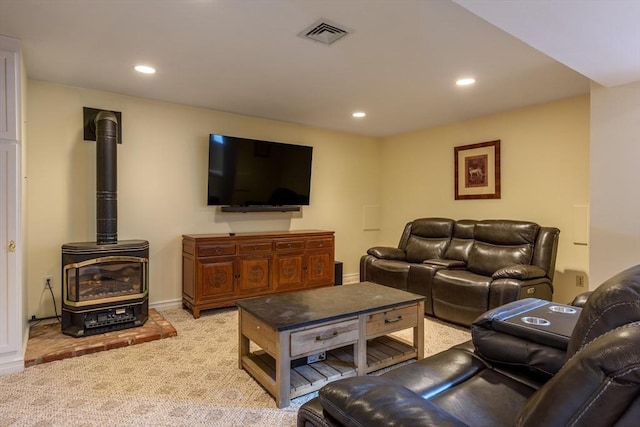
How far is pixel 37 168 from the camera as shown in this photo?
3.37m

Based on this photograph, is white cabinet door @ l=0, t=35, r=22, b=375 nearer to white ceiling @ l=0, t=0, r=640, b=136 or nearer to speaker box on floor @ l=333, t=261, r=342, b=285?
white ceiling @ l=0, t=0, r=640, b=136

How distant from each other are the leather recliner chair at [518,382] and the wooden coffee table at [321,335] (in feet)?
2.39

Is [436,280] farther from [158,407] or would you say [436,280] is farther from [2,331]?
[2,331]

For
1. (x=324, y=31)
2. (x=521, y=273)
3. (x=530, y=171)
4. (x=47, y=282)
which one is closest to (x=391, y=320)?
(x=521, y=273)

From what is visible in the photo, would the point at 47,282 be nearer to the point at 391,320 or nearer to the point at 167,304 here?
the point at 167,304

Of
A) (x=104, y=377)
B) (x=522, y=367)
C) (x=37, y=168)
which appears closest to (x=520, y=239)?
(x=522, y=367)

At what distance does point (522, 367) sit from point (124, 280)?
3.25 meters

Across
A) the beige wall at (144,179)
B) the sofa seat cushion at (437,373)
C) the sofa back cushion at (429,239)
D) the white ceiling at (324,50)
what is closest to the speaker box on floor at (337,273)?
the beige wall at (144,179)

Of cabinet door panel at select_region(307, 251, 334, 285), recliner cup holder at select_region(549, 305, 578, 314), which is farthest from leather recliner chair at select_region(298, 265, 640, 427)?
cabinet door panel at select_region(307, 251, 334, 285)

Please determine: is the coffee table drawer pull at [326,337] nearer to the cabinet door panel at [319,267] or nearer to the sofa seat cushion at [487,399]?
the sofa seat cushion at [487,399]

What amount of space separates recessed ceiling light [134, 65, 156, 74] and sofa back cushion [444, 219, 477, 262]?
3635 mm

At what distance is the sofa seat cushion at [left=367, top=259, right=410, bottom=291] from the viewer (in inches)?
157

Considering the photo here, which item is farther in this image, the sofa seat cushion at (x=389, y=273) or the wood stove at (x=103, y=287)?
the sofa seat cushion at (x=389, y=273)

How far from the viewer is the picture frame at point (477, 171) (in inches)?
175
